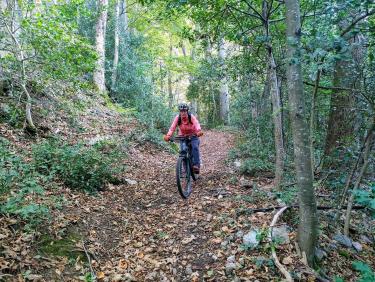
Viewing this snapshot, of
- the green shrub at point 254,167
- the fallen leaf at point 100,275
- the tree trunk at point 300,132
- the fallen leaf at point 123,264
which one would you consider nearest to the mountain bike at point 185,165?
the green shrub at point 254,167

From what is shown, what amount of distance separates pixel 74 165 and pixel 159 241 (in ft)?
7.77

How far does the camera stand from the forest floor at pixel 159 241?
3.80 meters

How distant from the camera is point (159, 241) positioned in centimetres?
481

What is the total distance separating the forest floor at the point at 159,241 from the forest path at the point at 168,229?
0.01 metres

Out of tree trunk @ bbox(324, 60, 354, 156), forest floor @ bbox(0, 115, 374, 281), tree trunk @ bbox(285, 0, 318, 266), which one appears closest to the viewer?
tree trunk @ bbox(285, 0, 318, 266)

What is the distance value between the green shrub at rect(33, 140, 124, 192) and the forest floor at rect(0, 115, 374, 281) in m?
0.25

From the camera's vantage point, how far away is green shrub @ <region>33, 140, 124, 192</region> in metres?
5.84

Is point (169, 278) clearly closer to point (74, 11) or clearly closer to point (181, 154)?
point (181, 154)

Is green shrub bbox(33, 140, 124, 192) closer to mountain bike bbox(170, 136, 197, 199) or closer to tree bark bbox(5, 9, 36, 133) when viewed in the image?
tree bark bbox(5, 9, 36, 133)

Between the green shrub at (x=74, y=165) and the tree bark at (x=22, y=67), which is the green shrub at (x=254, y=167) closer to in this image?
the green shrub at (x=74, y=165)

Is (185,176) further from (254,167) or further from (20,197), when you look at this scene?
(20,197)

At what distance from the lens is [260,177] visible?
7.47m

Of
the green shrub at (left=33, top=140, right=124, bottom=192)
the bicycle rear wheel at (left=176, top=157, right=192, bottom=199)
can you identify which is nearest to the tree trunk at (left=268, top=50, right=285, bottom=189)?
the bicycle rear wheel at (left=176, top=157, right=192, bottom=199)

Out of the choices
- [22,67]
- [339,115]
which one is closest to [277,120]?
[339,115]
